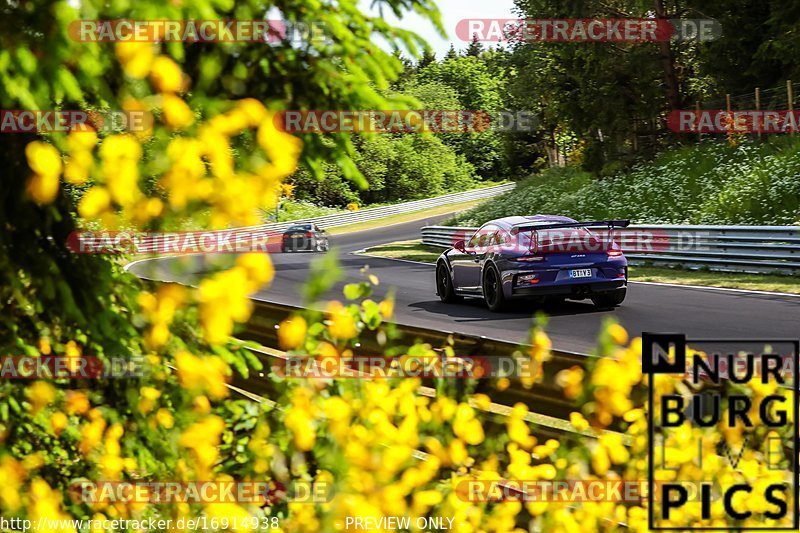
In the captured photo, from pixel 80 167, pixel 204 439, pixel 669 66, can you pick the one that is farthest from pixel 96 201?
pixel 669 66

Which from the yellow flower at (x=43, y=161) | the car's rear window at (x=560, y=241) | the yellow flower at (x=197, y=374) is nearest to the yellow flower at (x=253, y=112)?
the yellow flower at (x=43, y=161)

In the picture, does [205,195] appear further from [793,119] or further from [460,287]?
[793,119]

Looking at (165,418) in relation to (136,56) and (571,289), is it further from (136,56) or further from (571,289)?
(571,289)

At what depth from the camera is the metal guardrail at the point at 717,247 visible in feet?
67.0

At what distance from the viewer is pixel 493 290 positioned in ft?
51.5

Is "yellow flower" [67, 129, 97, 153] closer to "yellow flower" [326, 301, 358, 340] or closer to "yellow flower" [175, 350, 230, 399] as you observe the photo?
"yellow flower" [175, 350, 230, 399]

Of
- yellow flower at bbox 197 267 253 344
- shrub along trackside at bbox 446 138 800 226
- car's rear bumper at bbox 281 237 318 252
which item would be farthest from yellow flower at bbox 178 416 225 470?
car's rear bumper at bbox 281 237 318 252

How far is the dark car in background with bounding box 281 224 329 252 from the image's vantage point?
42.0 metres

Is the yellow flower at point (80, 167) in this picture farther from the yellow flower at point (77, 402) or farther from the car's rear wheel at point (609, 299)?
the car's rear wheel at point (609, 299)

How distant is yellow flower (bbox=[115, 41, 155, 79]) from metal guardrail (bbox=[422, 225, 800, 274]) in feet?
60.5

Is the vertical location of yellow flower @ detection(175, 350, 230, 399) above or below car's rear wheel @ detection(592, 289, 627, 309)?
above

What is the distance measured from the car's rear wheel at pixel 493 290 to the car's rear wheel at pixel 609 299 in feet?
4.70

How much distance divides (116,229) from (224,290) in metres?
0.52

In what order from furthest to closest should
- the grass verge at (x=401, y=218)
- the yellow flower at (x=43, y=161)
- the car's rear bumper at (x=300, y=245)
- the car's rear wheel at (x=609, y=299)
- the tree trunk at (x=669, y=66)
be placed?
the grass verge at (x=401, y=218) → the car's rear bumper at (x=300, y=245) → the tree trunk at (x=669, y=66) → the car's rear wheel at (x=609, y=299) → the yellow flower at (x=43, y=161)
